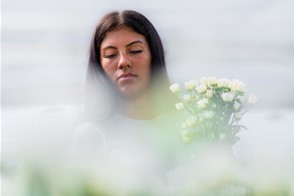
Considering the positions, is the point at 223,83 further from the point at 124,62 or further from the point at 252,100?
the point at 124,62

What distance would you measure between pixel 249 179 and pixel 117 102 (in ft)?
1.33

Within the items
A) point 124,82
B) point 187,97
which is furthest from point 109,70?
point 187,97

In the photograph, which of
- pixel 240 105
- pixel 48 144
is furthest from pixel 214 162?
pixel 240 105

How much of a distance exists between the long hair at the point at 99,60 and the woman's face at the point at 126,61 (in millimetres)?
15

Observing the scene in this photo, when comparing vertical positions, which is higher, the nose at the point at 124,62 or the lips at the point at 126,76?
the nose at the point at 124,62

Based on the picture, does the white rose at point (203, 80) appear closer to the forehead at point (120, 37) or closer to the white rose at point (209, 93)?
the white rose at point (209, 93)

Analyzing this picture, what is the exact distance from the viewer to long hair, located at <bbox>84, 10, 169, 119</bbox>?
698mm

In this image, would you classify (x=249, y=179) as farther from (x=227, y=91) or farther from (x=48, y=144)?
(x=227, y=91)

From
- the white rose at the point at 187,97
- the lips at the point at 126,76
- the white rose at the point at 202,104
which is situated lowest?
the white rose at the point at 202,104

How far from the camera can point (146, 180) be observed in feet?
1.11

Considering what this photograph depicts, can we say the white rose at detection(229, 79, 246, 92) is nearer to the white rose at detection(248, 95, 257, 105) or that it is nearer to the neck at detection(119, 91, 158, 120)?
the white rose at detection(248, 95, 257, 105)

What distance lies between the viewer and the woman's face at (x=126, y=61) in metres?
0.66

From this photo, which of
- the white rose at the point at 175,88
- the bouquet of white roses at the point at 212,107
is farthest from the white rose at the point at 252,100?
the white rose at the point at 175,88

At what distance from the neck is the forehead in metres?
0.09
